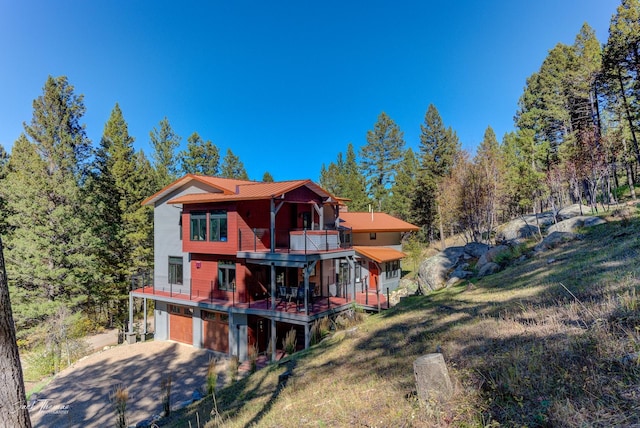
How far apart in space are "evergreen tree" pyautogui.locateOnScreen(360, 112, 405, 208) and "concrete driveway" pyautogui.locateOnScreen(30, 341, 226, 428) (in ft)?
114

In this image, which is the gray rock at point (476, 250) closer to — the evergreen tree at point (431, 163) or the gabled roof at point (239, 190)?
the gabled roof at point (239, 190)

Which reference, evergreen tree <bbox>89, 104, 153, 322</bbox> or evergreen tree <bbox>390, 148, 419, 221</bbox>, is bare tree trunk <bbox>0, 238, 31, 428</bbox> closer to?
evergreen tree <bbox>89, 104, 153, 322</bbox>

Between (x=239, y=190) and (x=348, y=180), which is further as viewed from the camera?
(x=348, y=180)

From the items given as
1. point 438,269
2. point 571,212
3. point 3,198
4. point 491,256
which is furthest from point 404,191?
point 3,198

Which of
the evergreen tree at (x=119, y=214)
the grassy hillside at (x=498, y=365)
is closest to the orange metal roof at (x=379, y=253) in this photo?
the grassy hillside at (x=498, y=365)

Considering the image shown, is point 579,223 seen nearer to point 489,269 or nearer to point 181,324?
point 489,269

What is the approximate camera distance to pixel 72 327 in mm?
17625

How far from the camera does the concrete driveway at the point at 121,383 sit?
10172 millimetres

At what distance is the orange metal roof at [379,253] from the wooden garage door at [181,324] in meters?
10.8

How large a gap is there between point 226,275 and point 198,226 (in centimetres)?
298

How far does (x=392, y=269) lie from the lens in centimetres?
2308

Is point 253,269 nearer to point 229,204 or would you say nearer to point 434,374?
point 229,204

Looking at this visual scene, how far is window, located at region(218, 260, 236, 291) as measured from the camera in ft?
53.6

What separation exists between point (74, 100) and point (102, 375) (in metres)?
17.3
